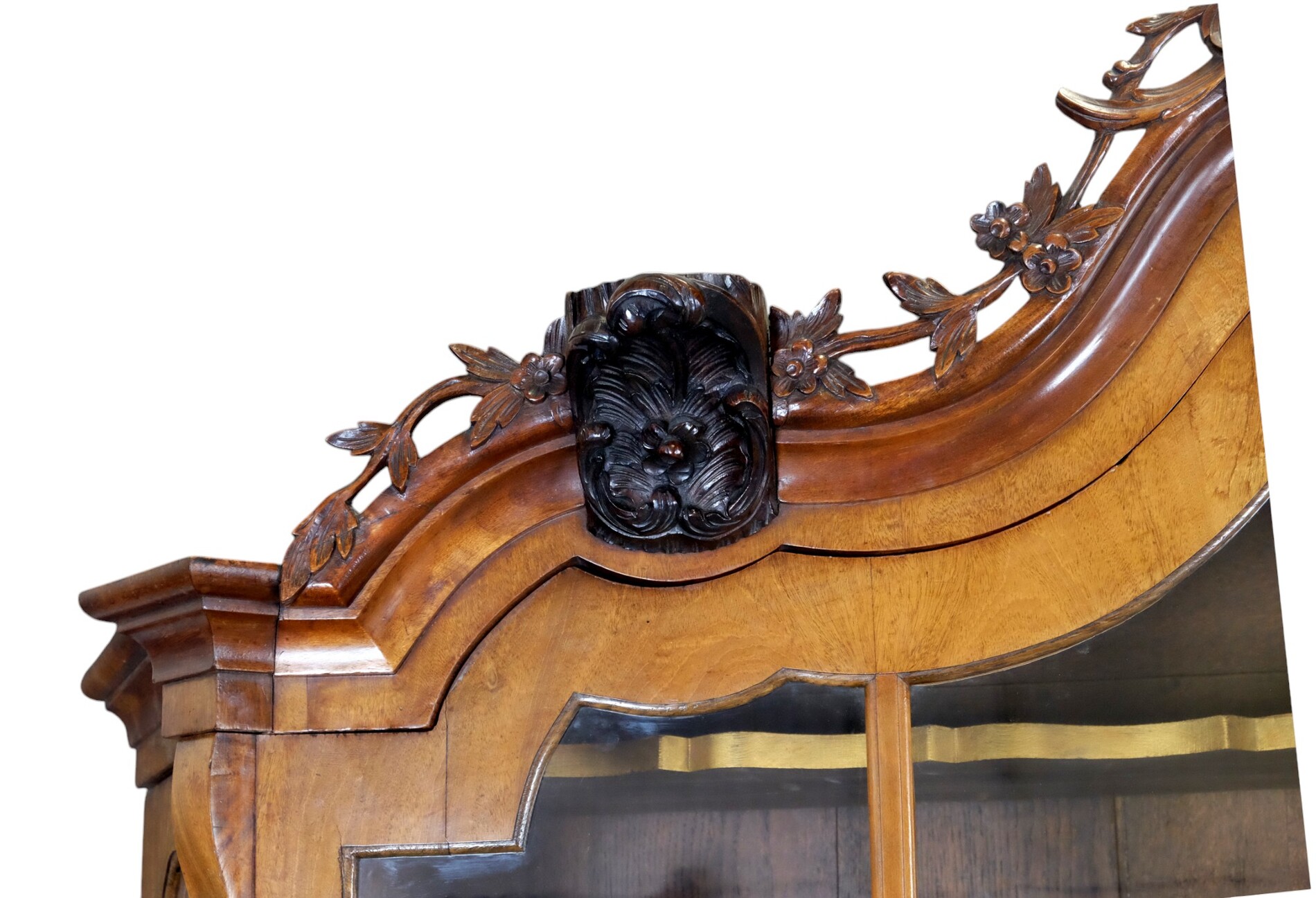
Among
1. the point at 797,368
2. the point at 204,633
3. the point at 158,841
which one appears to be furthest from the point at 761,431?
the point at 158,841

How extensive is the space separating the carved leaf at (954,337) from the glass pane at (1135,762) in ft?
0.67

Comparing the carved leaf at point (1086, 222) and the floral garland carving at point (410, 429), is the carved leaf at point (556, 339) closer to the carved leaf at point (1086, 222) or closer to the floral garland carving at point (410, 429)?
the floral garland carving at point (410, 429)

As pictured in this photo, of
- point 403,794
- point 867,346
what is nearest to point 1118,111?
point 867,346

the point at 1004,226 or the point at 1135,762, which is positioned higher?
the point at 1004,226

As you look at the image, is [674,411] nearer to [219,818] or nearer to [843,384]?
[843,384]

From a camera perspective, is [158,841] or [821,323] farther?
[158,841]

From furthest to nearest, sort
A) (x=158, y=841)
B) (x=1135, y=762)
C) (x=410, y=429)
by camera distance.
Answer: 1. (x=158, y=841)
2. (x=410, y=429)
3. (x=1135, y=762)

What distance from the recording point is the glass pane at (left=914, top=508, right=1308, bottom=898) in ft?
2.92

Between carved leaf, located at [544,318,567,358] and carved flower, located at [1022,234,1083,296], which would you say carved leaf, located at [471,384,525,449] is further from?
carved flower, located at [1022,234,1083,296]

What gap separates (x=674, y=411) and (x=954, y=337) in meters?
0.20

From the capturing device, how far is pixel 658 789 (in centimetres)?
100

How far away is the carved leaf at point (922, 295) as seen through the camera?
967 millimetres

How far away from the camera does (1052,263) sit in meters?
0.94

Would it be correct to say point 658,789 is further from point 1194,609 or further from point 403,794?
point 1194,609
